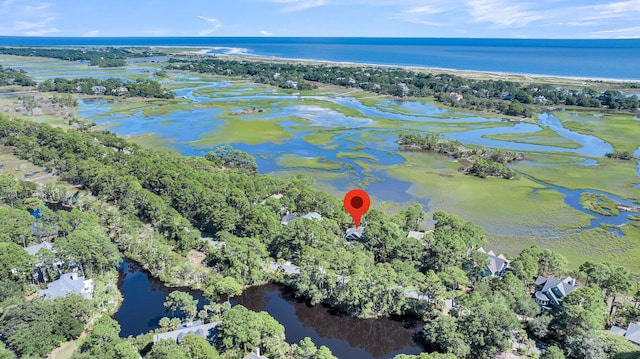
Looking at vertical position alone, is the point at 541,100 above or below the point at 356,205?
above

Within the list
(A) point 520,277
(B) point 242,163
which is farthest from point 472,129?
(A) point 520,277

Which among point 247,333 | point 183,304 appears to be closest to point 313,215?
point 183,304

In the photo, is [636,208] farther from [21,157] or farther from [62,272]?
[21,157]

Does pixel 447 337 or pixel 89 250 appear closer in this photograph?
pixel 447 337

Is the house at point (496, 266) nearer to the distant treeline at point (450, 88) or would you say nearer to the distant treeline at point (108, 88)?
the distant treeline at point (450, 88)

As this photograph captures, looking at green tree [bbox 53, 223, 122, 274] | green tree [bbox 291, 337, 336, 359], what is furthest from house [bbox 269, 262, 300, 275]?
green tree [bbox 53, 223, 122, 274]

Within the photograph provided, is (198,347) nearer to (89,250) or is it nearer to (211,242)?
(89,250)
